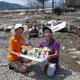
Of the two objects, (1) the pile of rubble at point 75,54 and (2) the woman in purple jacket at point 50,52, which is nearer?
(2) the woman in purple jacket at point 50,52

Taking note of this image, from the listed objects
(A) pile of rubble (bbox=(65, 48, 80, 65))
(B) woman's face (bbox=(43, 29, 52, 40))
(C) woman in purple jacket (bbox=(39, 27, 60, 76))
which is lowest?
(A) pile of rubble (bbox=(65, 48, 80, 65))

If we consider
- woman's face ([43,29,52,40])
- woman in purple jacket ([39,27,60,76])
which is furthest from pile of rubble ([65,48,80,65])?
woman's face ([43,29,52,40])

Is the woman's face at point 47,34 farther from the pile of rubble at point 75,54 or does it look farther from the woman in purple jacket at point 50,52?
the pile of rubble at point 75,54

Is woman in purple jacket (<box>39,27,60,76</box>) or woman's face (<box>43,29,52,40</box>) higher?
woman's face (<box>43,29,52,40</box>)

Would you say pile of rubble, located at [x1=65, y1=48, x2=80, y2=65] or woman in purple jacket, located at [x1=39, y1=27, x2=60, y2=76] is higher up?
woman in purple jacket, located at [x1=39, y1=27, x2=60, y2=76]

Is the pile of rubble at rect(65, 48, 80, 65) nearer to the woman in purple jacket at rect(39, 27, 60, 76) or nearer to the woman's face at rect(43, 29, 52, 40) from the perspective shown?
the woman in purple jacket at rect(39, 27, 60, 76)

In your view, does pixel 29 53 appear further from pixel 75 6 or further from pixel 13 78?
pixel 75 6

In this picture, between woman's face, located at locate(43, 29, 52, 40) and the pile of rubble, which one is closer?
woman's face, located at locate(43, 29, 52, 40)

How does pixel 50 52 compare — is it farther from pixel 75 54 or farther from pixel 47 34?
pixel 75 54

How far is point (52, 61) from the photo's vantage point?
27.3 ft

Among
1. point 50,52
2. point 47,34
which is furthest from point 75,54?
point 47,34

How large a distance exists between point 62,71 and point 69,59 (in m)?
2.81

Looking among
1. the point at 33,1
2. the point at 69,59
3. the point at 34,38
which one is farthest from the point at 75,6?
the point at 69,59

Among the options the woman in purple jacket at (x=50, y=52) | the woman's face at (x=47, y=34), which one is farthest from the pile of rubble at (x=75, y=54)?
the woman's face at (x=47, y=34)
